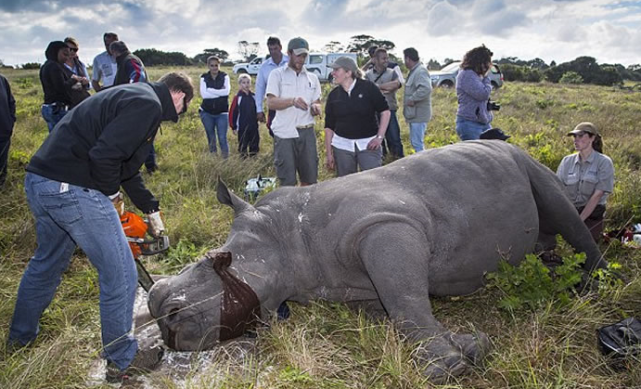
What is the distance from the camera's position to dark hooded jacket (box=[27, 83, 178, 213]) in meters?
2.98

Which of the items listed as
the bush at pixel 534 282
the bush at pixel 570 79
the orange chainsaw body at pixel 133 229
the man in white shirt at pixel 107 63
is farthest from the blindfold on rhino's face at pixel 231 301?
the bush at pixel 570 79

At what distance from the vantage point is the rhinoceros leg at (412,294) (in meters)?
3.03

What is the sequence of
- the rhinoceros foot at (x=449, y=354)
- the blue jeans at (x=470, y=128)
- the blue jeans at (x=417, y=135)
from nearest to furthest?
the rhinoceros foot at (x=449, y=354) < the blue jeans at (x=470, y=128) < the blue jeans at (x=417, y=135)

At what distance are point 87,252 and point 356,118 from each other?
386cm

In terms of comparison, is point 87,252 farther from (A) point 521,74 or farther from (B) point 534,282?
(A) point 521,74

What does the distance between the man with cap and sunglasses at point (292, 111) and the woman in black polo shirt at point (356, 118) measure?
0.42 metres

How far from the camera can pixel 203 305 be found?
127 inches

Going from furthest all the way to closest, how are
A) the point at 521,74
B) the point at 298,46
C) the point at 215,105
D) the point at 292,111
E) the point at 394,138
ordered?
the point at 521,74 < the point at 215,105 < the point at 394,138 < the point at 292,111 < the point at 298,46

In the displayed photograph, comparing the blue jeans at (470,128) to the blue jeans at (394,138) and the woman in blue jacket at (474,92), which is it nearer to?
the woman in blue jacket at (474,92)

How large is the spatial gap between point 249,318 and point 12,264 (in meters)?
2.94

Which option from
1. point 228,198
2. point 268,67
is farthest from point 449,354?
point 268,67

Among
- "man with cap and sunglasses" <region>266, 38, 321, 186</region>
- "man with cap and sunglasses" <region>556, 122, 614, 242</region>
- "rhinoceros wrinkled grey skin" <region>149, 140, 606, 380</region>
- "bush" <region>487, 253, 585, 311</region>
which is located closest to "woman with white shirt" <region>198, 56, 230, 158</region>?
"man with cap and sunglasses" <region>266, 38, 321, 186</region>

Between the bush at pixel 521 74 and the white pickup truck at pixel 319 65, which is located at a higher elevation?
the white pickup truck at pixel 319 65

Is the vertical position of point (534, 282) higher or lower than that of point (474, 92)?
lower
